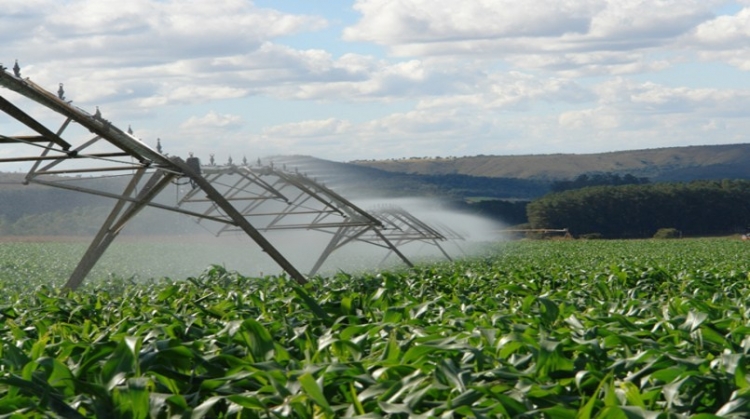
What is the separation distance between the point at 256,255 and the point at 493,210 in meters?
67.2

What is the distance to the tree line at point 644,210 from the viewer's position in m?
86.8

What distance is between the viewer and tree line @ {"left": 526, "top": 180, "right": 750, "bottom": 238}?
86.8 meters

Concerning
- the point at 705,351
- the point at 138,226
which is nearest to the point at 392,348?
the point at 705,351

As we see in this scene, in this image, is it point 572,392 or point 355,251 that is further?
point 355,251

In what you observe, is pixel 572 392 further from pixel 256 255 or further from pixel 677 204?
pixel 677 204

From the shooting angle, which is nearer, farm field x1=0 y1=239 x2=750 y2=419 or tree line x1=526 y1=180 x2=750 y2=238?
farm field x1=0 y1=239 x2=750 y2=419

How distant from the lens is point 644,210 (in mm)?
89812

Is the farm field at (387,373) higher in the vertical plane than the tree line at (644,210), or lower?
higher

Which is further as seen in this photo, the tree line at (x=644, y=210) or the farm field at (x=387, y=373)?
the tree line at (x=644, y=210)

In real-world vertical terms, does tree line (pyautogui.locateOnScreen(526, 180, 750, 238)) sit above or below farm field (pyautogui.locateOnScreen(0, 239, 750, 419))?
below

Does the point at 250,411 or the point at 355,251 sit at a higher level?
the point at 250,411

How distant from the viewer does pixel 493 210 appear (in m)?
101

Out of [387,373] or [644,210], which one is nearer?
[387,373]

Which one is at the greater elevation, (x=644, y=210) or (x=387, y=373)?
(x=387, y=373)
